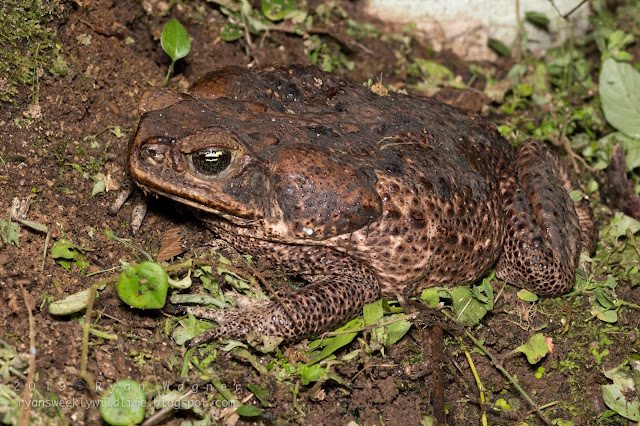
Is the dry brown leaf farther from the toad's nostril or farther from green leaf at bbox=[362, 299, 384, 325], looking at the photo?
green leaf at bbox=[362, 299, 384, 325]

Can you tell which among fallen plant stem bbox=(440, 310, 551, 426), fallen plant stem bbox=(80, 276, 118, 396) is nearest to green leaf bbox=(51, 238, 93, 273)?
fallen plant stem bbox=(80, 276, 118, 396)

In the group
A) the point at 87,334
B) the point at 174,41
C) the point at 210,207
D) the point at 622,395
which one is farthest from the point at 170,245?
the point at 622,395

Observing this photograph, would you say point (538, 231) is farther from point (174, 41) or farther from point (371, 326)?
point (174, 41)

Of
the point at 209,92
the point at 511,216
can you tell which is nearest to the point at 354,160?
the point at 209,92

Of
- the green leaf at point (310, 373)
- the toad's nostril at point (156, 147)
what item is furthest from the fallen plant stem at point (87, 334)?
the green leaf at point (310, 373)

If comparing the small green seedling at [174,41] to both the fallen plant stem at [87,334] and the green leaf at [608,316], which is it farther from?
the green leaf at [608,316]

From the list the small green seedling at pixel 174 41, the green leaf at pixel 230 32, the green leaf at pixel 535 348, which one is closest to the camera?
the green leaf at pixel 535 348
